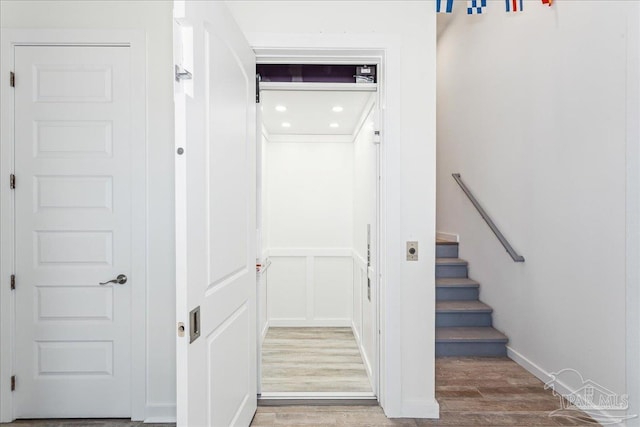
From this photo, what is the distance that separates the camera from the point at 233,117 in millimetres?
1592

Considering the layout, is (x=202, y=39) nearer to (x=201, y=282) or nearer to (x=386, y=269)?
(x=201, y=282)

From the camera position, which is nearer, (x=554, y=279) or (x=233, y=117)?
(x=233, y=117)

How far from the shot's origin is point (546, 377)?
241cm

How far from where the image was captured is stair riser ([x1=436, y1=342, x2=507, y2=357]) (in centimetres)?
284

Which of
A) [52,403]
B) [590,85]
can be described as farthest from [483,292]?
[52,403]

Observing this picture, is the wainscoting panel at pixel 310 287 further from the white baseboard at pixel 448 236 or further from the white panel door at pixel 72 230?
the white panel door at pixel 72 230

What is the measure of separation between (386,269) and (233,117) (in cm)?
120

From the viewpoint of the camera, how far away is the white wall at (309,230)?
156 inches

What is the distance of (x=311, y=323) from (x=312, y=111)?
2386 millimetres

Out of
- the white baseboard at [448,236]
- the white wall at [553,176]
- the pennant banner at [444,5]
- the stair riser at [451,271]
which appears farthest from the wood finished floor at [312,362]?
the pennant banner at [444,5]

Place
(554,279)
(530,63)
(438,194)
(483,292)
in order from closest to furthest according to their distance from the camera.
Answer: (554,279) → (530,63) → (483,292) → (438,194)

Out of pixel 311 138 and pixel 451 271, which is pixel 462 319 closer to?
pixel 451 271

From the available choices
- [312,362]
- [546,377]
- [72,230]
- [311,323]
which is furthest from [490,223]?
[72,230]
